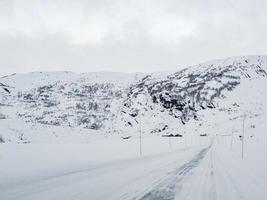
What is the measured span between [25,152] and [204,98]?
144 meters

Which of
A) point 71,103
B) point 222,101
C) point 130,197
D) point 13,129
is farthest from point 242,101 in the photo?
point 130,197

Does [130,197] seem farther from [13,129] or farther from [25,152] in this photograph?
[13,129]

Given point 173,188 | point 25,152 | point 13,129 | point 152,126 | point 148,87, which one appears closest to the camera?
point 173,188

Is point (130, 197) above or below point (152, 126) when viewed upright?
above

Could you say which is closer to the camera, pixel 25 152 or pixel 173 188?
pixel 173 188

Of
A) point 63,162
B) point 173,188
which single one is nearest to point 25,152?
point 63,162

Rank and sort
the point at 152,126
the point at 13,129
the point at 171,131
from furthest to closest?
the point at 152,126 → the point at 171,131 → the point at 13,129

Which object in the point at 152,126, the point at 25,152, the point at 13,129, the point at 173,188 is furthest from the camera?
the point at 152,126

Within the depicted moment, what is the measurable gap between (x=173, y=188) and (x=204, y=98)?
15042 centimetres

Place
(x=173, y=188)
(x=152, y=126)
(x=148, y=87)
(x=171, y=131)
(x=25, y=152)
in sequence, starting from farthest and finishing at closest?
(x=148, y=87), (x=152, y=126), (x=171, y=131), (x=25, y=152), (x=173, y=188)

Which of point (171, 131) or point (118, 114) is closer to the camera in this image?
point (171, 131)

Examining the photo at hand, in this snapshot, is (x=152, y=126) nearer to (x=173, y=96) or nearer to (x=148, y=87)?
(x=173, y=96)

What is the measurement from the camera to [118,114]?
16500 cm

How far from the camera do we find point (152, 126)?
151m
